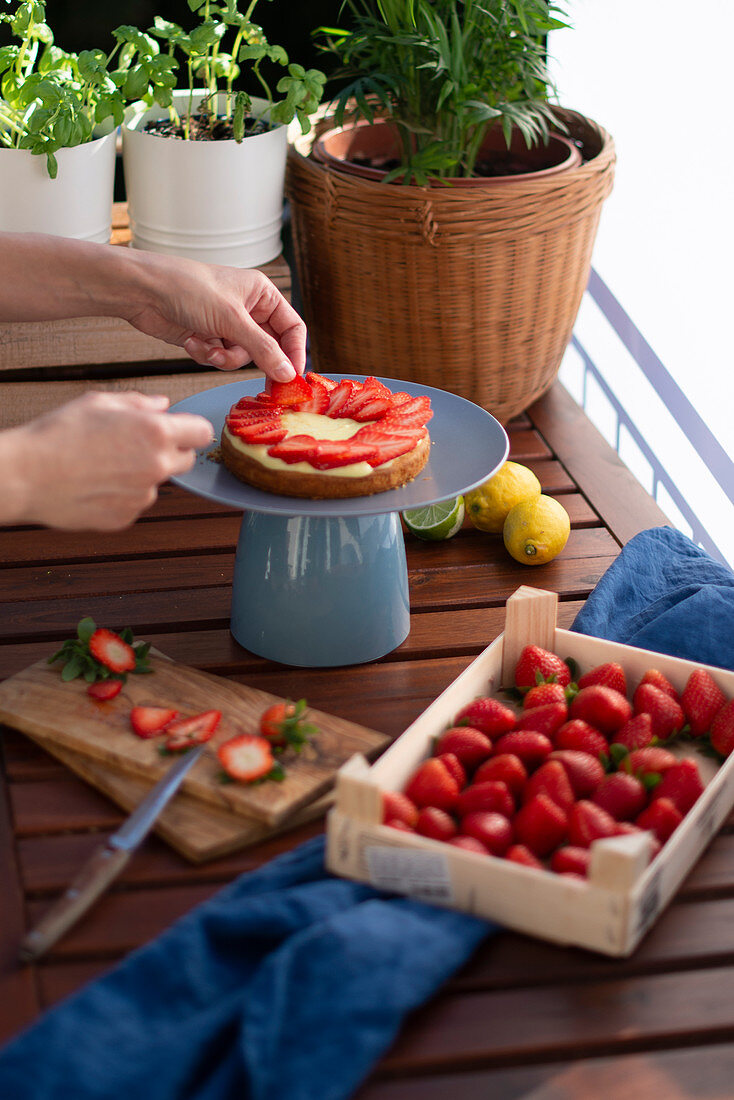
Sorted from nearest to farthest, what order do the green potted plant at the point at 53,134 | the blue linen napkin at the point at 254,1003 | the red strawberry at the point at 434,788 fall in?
the blue linen napkin at the point at 254,1003
the red strawberry at the point at 434,788
the green potted plant at the point at 53,134

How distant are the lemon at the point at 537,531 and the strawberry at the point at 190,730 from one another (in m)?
0.61

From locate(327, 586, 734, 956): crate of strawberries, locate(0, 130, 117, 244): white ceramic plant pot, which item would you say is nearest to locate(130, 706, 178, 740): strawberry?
locate(327, 586, 734, 956): crate of strawberries

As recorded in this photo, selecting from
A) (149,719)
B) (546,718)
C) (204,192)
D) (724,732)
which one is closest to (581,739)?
(546,718)

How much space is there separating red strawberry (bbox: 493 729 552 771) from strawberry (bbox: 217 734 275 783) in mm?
237

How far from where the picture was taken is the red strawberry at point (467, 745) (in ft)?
3.82

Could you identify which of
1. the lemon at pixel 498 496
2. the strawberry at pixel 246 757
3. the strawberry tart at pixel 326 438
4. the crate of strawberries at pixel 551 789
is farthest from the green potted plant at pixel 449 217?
the strawberry at pixel 246 757

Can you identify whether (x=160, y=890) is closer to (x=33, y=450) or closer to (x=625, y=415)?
(x=33, y=450)

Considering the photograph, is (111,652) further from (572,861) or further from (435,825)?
(572,861)

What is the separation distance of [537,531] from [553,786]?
638mm

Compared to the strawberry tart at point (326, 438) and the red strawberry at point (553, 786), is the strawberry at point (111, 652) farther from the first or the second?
the red strawberry at point (553, 786)

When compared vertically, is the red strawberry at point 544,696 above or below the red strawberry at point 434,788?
below

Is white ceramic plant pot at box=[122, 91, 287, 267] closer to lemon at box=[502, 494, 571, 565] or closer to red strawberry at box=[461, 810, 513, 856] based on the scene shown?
lemon at box=[502, 494, 571, 565]

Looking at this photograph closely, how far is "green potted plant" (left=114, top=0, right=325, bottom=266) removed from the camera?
1877 millimetres

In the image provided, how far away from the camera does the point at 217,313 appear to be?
1539 millimetres
